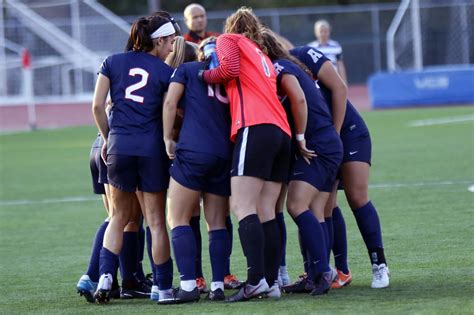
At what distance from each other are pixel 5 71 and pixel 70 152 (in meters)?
13.4

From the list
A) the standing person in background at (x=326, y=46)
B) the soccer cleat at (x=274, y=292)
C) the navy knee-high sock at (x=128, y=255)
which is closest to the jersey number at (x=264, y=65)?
the soccer cleat at (x=274, y=292)

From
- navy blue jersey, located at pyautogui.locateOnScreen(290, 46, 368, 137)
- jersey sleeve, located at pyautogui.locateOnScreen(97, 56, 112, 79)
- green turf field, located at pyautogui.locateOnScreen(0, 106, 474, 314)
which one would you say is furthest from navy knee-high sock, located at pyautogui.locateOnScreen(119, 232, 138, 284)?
navy blue jersey, located at pyautogui.locateOnScreen(290, 46, 368, 137)

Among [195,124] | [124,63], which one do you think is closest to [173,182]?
[195,124]

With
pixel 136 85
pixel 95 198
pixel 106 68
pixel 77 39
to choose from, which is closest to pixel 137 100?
pixel 136 85

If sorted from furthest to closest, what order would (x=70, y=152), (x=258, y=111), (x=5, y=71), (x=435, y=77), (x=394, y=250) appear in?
(x=5, y=71), (x=435, y=77), (x=70, y=152), (x=394, y=250), (x=258, y=111)

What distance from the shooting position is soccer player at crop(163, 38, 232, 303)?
6.75 metres

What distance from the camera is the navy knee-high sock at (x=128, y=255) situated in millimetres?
7391

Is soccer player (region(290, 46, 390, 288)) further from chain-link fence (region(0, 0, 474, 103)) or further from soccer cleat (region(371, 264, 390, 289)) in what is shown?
chain-link fence (region(0, 0, 474, 103))

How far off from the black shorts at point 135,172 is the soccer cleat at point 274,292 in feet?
3.12

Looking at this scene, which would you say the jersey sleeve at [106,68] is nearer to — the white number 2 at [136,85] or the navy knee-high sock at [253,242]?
the white number 2 at [136,85]

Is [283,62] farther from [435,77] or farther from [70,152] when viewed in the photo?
[435,77]

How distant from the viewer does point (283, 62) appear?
6.90 m

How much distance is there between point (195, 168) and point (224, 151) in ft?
0.73

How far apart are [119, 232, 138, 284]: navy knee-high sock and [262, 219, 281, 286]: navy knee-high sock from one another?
1.06 m
